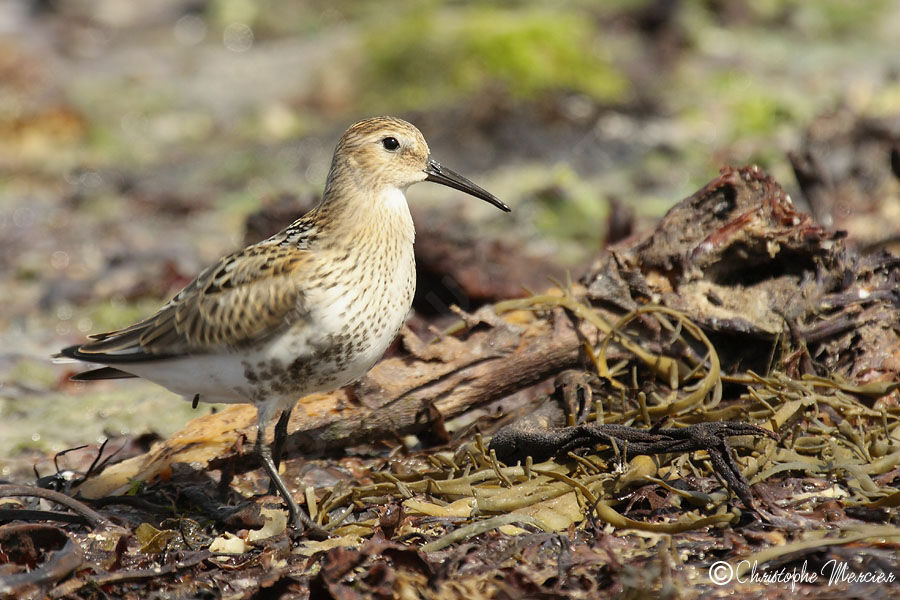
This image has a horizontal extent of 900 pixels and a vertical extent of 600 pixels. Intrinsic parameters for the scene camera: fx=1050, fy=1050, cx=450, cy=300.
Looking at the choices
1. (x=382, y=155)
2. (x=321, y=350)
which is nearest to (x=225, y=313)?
(x=321, y=350)

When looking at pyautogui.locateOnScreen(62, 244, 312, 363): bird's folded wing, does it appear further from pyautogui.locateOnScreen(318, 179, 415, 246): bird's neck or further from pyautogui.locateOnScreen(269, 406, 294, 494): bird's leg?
pyautogui.locateOnScreen(269, 406, 294, 494): bird's leg

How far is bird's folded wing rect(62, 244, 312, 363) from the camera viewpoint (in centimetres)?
403

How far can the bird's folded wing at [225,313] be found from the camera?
13.2 ft

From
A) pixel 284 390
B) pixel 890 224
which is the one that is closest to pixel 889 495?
pixel 284 390

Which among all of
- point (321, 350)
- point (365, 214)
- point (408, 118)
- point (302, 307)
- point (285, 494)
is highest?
point (365, 214)

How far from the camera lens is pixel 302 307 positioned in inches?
157

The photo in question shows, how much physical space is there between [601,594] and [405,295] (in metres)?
1.47

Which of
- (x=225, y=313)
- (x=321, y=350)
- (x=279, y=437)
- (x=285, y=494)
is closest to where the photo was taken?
(x=321, y=350)

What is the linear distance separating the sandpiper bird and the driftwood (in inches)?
11.3

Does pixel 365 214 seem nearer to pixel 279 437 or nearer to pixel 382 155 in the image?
pixel 382 155

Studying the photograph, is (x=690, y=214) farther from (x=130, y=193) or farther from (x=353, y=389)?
(x=130, y=193)

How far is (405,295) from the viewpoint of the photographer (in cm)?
420

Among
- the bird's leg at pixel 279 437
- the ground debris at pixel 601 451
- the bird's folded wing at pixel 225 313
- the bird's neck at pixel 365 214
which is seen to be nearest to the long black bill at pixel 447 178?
the bird's neck at pixel 365 214

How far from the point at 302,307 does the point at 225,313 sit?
40 centimetres
